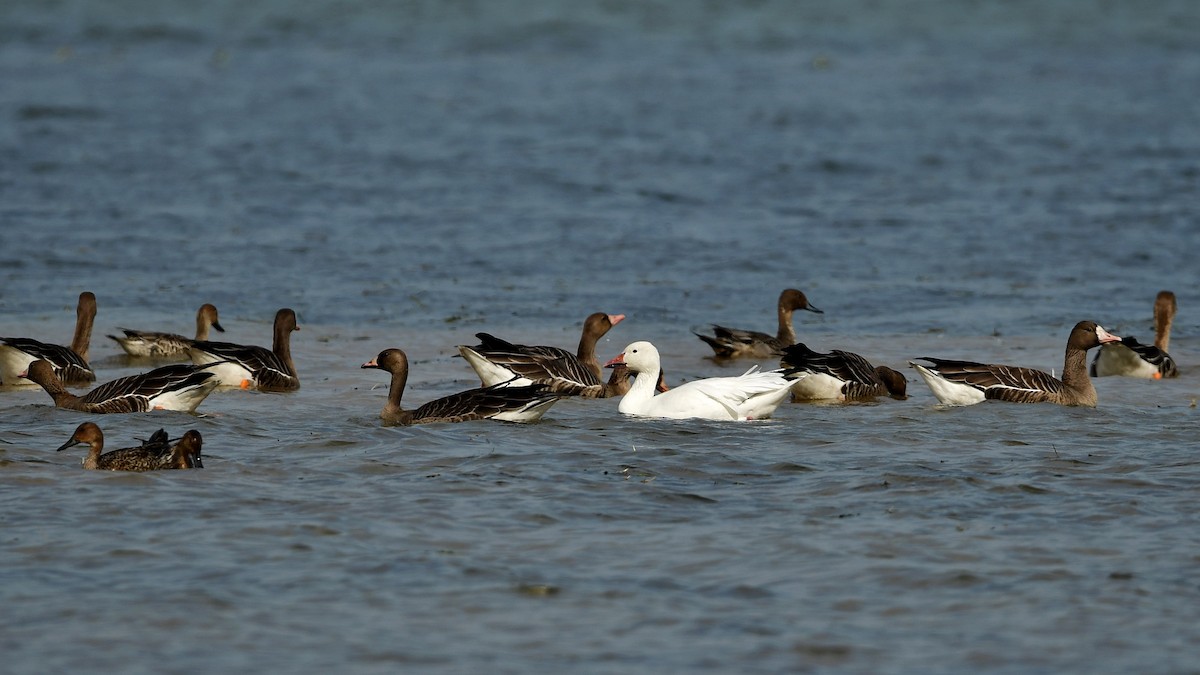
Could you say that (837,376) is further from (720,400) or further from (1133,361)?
(1133,361)

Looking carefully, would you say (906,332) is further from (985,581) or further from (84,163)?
(84,163)

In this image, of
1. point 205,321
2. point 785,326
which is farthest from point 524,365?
point 785,326

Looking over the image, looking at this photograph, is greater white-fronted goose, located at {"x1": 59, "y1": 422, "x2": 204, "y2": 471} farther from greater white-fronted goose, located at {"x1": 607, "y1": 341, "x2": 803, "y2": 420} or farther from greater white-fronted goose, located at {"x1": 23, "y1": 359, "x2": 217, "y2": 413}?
greater white-fronted goose, located at {"x1": 607, "y1": 341, "x2": 803, "y2": 420}

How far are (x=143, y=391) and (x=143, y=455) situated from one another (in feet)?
8.13

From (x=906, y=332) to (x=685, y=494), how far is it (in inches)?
322

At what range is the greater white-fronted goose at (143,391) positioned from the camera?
12094 millimetres

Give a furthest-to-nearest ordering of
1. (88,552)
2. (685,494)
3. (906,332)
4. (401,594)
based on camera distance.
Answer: (906,332) → (685,494) → (88,552) → (401,594)

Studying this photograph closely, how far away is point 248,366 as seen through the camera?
45.2 feet

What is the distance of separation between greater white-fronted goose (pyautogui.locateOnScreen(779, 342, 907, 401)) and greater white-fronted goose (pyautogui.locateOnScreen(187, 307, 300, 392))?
→ 14.0 feet

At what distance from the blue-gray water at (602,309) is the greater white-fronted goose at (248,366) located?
26 centimetres

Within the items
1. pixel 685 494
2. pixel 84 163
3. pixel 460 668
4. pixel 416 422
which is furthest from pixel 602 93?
pixel 460 668

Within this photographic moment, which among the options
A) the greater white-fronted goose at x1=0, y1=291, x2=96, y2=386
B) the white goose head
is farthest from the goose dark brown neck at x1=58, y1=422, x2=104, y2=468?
the white goose head

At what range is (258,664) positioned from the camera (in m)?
6.62

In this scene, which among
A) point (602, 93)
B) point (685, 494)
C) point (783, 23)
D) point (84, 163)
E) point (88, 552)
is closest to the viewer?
point (88, 552)
